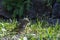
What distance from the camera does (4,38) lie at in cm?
479

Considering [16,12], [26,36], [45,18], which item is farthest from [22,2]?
[26,36]

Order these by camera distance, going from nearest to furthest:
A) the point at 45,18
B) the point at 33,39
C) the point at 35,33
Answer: the point at 33,39 < the point at 35,33 < the point at 45,18

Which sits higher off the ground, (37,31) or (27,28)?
(27,28)

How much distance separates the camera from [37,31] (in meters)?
5.07

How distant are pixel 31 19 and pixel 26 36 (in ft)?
5.05

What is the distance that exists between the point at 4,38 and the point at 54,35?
3.45 ft

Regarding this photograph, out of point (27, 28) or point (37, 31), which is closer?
point (37, 31)

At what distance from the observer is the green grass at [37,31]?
4652 millimetres

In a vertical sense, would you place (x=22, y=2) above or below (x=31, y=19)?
above

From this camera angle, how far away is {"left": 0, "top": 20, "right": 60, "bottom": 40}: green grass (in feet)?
15.3

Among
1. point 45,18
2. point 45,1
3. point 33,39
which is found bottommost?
point 33,39

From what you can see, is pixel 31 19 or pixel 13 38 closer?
pixel 13 38

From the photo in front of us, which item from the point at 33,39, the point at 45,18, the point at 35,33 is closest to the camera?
the point at 33,39

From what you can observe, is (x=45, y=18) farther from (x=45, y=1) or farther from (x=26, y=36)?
(x=26, y=36)
